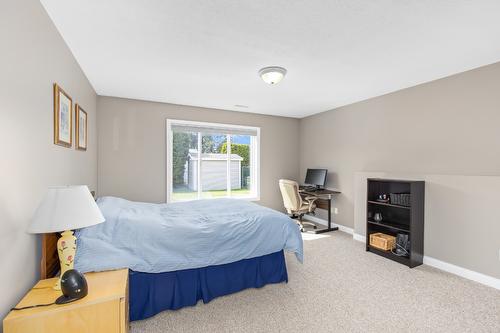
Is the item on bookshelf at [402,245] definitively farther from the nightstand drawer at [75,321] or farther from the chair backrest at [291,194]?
the nightstand drawer at [75,321]

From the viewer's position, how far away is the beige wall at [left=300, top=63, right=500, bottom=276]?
2674 mm

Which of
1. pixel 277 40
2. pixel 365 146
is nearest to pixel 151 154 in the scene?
pixel 277 40

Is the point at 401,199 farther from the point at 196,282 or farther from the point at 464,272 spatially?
the point at 196,282

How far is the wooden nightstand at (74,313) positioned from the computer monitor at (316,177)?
3.98 meters

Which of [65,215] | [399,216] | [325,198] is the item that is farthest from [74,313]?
[325,198]

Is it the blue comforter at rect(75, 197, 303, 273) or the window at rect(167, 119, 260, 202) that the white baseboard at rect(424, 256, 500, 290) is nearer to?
the blue comforter at rect(75, 197, 303, 273)

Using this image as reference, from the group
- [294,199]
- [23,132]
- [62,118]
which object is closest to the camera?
[23,132]

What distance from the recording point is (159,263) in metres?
1.98

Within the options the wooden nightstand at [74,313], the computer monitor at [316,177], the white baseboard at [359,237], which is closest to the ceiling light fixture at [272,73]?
the wooden nightstand at [74,313]

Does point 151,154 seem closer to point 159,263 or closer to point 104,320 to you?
point 159,263

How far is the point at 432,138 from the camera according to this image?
3.19 meters

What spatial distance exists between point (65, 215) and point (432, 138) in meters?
4.00

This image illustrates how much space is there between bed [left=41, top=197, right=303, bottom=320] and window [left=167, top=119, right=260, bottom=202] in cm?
192

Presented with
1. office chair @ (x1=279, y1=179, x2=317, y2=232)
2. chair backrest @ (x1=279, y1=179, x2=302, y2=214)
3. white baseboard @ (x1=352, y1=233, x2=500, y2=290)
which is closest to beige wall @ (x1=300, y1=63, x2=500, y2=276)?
→ white baseboard @ (x1=352, y1=233, x2=500, y2=290)
